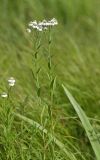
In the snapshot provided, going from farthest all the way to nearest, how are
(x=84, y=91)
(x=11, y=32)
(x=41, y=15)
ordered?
(x=41, y=15), (x=11, y=32), (x=84, y=91)

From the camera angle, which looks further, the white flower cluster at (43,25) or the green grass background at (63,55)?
the green grass background at (63,55)

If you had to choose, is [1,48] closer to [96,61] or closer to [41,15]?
[96,61]

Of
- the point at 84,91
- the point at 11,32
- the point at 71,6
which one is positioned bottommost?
the point at 84,91

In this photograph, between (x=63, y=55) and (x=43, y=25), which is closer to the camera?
(x=43, y=25)

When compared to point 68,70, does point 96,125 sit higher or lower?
lower

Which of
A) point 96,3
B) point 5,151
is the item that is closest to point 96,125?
point 5,151

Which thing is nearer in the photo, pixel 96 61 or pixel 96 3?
pixel 96 61

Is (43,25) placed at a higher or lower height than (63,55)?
lower

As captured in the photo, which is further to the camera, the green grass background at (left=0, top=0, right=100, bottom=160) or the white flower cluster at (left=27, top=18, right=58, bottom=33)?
the green grass background at (left=0, top=0, right=100, bottom=160)
